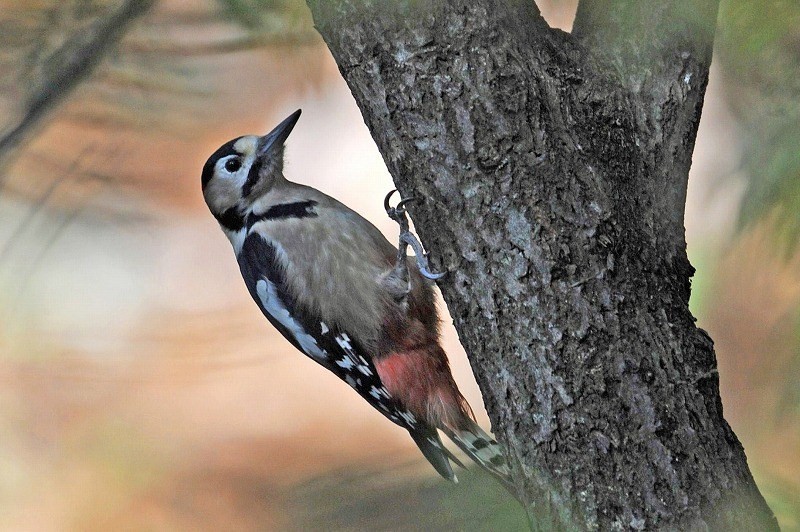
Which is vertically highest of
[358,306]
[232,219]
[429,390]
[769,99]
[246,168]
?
[246,168]

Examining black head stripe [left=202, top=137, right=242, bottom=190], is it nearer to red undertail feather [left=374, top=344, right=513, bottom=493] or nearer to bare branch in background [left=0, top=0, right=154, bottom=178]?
red undertail feather [left=374, top=344, right=513, bottom=493]

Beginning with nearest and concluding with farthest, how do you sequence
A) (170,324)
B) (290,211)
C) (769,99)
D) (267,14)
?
(769,99)
(267,14)
(290,211)
(170,324)

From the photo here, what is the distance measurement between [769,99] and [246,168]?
1753 millimetres

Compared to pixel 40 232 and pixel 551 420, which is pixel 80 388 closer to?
pixel 40 232

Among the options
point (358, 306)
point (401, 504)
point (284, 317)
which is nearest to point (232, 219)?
point (284, 317)

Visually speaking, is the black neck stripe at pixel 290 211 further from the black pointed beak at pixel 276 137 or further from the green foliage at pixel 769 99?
the green foliage at pixel 769 99

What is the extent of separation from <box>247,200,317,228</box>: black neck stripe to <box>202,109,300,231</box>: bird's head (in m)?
0.08

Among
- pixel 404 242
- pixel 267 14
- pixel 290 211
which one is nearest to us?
pixel 267 14

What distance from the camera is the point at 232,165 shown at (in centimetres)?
215

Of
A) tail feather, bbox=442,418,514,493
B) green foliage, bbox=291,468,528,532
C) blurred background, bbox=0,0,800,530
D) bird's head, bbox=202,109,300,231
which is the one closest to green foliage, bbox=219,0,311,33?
blurred background, bbox=0,0,800,530

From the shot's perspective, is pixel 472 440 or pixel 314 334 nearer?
pixel 472 440

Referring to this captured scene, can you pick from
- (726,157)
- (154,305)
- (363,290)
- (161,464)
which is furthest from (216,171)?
(726,157)

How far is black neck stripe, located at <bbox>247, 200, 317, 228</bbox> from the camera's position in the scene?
2031mm

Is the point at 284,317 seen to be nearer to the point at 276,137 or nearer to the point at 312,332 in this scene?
the point at 312,332
